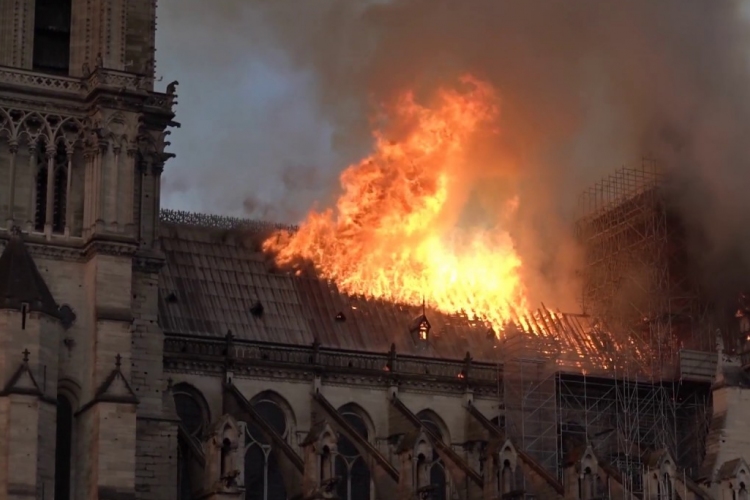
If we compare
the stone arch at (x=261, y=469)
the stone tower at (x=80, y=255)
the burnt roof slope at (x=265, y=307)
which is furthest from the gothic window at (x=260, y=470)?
the burnt roof slope at (x=265, y=307)

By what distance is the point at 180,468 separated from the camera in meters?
61.5

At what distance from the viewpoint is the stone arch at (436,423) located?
71.2m

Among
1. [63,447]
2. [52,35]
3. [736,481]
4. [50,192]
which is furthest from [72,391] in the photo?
[736,481]

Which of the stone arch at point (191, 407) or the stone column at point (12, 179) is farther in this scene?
the stone arch at point (191, 407)

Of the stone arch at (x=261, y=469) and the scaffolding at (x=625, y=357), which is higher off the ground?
the scaffolding at (x=625, y=357)

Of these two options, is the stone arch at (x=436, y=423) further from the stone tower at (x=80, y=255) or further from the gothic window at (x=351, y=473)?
the stone tower at (x=80, y=255)

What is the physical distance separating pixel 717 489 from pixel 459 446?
1026cm

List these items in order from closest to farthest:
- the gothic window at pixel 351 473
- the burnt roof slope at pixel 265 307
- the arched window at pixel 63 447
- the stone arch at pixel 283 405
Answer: the arched window at pixel 63 447 → the gothic window at pixel 351 473 → the stone arch at pixel 283 405 → the burnt roof slope at pixel 265 307

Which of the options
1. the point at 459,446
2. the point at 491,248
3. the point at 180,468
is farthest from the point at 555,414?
the point at 180,468

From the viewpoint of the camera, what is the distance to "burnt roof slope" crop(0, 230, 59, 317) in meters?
55.5

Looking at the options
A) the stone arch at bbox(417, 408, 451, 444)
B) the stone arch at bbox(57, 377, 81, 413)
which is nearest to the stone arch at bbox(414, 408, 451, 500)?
the stone arch at bbox(417, 408, 451, 444)

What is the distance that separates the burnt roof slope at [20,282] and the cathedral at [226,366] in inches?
2.9

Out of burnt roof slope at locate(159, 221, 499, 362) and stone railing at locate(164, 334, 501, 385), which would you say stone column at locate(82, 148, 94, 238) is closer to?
stone railing at locate(164, 334, 501, 385)

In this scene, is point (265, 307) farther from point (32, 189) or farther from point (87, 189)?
point (32, 189)
